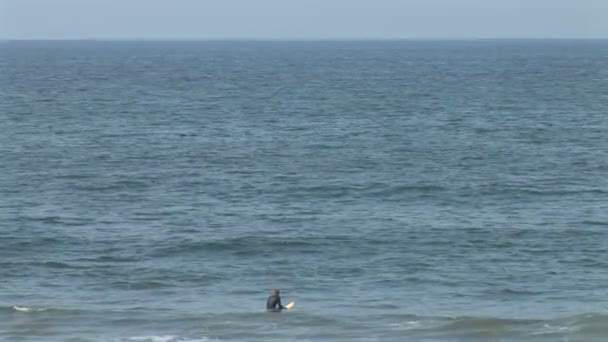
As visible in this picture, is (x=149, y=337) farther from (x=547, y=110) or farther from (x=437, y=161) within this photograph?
(x=547, y=110)

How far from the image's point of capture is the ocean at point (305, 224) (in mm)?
35312

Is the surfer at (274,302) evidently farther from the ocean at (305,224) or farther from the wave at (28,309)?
the wave at (28,309)

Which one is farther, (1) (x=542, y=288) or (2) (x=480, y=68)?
(2) (x=480, y=68)

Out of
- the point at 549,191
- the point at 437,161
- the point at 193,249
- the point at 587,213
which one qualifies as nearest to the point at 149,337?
the point at 193,249

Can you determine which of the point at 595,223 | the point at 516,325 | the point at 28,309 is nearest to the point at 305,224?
the point at 595,223

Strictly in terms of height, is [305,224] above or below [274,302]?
below

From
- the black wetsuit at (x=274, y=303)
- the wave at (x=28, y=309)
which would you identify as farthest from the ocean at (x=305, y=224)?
the wave at (x=28, y=309)

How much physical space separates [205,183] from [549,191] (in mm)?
16966

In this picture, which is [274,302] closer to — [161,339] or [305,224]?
[161,339]

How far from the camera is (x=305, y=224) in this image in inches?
1950

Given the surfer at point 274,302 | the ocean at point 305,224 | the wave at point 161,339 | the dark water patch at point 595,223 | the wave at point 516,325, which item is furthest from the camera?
the dark water patch at point 595,223

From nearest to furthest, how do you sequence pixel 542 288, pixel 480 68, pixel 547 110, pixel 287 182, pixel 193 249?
pixel 542 288
pixel 193 249
pixel 287 182
pixel 547 110
pixel 480 68

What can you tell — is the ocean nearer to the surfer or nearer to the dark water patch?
the dark water patch

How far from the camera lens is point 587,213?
166 feet
